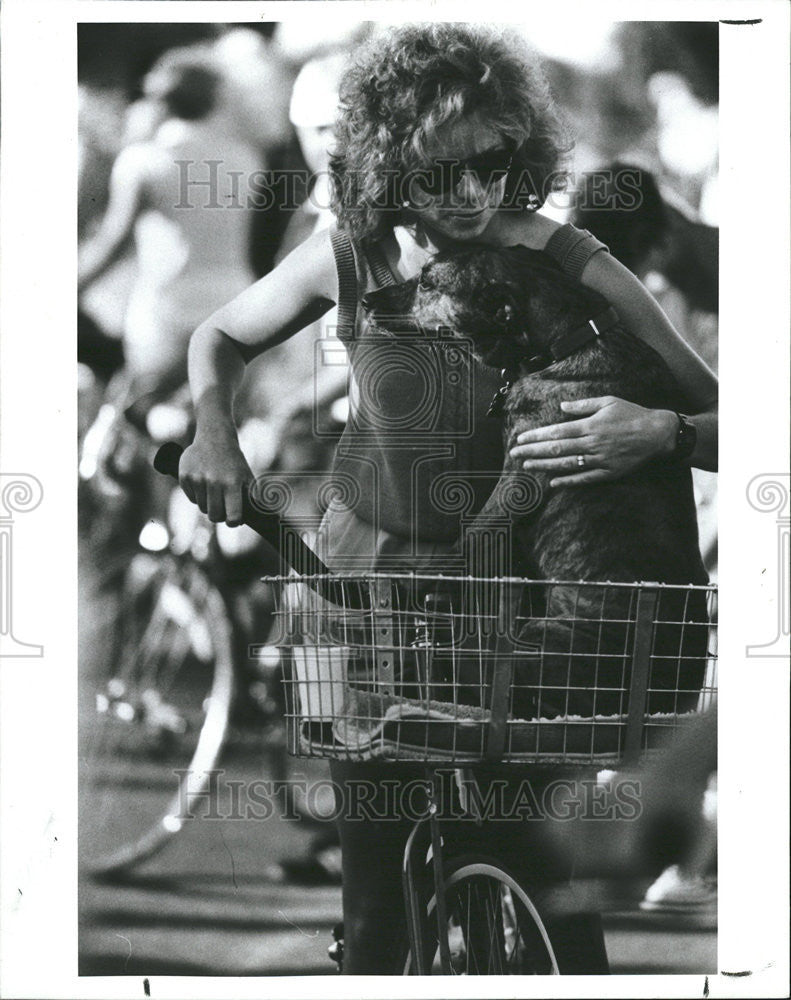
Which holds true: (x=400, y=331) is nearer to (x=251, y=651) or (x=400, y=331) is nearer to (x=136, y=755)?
(x=251, y=651)

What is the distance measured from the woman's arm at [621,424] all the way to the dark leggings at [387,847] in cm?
109

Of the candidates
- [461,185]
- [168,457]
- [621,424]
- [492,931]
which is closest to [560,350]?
[621,424]

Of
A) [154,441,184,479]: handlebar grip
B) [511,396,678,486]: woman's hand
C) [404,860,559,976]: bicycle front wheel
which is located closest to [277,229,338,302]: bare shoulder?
[154,441,184,479]: handlebar grip

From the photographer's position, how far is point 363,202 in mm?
4309

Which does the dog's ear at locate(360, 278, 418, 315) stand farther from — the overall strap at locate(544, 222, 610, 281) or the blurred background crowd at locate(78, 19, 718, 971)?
the overall strap at locate(544, 222, 610, 281)

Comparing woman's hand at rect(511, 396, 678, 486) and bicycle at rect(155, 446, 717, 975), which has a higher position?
woman's hand at rect(511, 396, 678, 486)

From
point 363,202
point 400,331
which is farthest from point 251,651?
point 363,202

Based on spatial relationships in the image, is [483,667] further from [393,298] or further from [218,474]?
[393,298]

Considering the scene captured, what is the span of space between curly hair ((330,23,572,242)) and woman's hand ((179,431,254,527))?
2.84 feet

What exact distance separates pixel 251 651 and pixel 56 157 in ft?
6.05

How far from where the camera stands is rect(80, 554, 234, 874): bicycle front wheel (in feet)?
14.3

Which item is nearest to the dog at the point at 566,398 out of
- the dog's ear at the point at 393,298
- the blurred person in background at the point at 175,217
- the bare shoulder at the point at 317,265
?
the dog's ear at the point at 393,298

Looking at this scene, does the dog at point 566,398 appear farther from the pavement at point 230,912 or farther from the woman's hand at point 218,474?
the pavement at point 230,912

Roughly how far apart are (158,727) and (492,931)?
1354 millimetres
